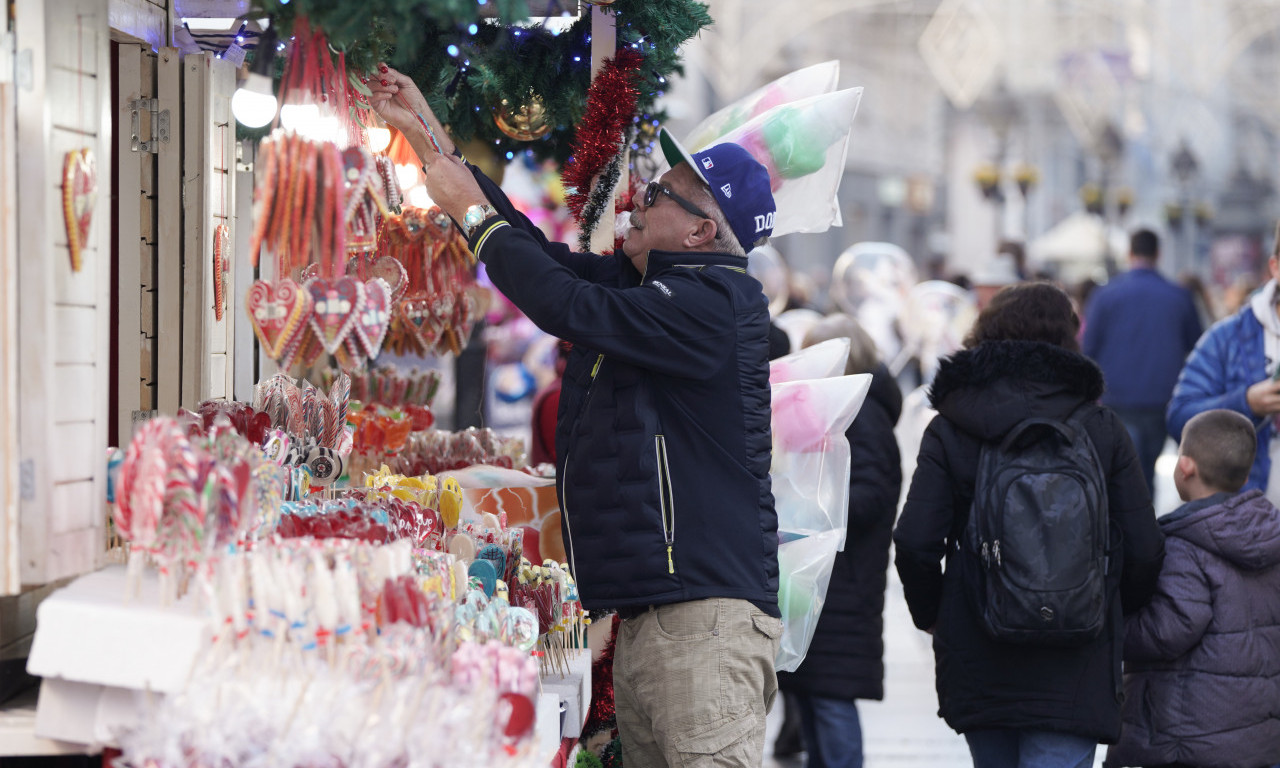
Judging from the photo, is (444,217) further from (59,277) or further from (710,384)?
(59,277)

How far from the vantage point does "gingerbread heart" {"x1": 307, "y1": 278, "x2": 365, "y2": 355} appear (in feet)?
7.82

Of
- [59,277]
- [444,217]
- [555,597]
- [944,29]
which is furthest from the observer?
[944,29]

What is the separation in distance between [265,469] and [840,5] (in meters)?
13.8

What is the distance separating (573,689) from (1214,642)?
5.96 feet

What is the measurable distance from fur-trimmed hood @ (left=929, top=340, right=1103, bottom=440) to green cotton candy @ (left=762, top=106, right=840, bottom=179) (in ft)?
2.39

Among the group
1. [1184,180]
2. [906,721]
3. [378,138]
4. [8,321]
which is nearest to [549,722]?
[8,321]

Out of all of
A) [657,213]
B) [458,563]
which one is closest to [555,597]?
[458,563]

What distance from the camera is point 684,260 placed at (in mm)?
2932

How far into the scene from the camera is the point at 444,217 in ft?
14.3

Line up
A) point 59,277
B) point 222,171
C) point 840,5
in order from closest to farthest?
point 59,277
point 222,171
point 840,5

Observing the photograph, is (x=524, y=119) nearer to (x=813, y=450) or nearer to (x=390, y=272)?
(x=390, y=272)

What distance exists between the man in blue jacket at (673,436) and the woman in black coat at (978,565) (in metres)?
0.89

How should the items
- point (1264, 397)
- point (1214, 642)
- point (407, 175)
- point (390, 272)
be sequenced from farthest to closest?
point (1264, 397)
point (407, 175)
point (1214, 642)
point (390, 272)

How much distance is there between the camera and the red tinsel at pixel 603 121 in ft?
12.1
